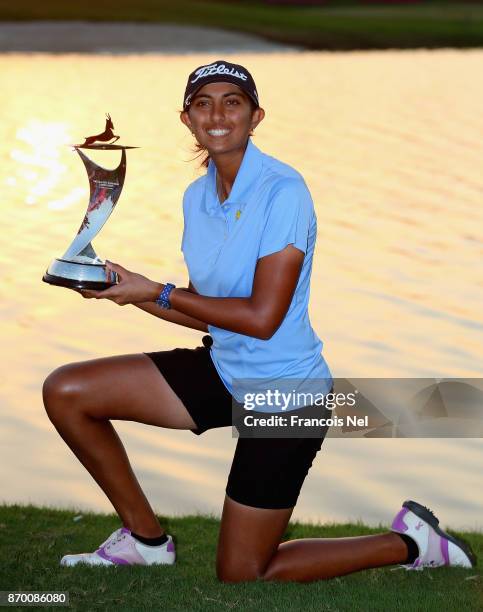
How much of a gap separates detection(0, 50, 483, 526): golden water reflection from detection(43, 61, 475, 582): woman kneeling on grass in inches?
48.9

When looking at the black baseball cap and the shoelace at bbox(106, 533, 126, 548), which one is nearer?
the black baseball cap

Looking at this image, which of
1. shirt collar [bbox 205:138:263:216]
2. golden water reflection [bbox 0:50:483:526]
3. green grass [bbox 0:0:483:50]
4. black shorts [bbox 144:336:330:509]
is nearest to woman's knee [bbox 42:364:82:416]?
black shorts [bbox 144:336:330:509]

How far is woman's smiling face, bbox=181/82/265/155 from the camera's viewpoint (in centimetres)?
464

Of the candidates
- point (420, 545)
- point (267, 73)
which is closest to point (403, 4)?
point (267, 73)

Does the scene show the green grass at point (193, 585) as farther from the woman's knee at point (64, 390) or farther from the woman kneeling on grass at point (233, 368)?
the woman's knee at point (64, 390)

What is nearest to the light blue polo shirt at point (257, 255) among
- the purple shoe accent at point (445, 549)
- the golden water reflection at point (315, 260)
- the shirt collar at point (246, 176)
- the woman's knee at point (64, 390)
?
the shirt collar at point (246, 176)

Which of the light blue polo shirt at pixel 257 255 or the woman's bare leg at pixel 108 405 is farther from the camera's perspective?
the woman's bare leg at pixel 108 405

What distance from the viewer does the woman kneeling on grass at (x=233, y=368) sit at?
4.54 meters

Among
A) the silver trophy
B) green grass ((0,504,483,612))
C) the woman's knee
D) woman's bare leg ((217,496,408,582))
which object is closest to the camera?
green grass ((0,504,483,612))

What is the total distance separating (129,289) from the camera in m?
4.49

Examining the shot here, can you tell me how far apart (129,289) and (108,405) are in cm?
51

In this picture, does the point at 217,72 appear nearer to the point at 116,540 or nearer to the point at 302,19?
the point at 116,540

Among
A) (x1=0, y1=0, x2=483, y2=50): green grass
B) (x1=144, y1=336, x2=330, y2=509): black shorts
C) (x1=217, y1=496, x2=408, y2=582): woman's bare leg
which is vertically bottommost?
(x1=0, y1=0, x2=483, y2=50): green grass

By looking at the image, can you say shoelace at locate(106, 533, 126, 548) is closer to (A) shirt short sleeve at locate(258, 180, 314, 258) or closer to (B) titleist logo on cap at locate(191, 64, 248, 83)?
(A) shirt short sleeve at locate(258, 180, 314, 258)
